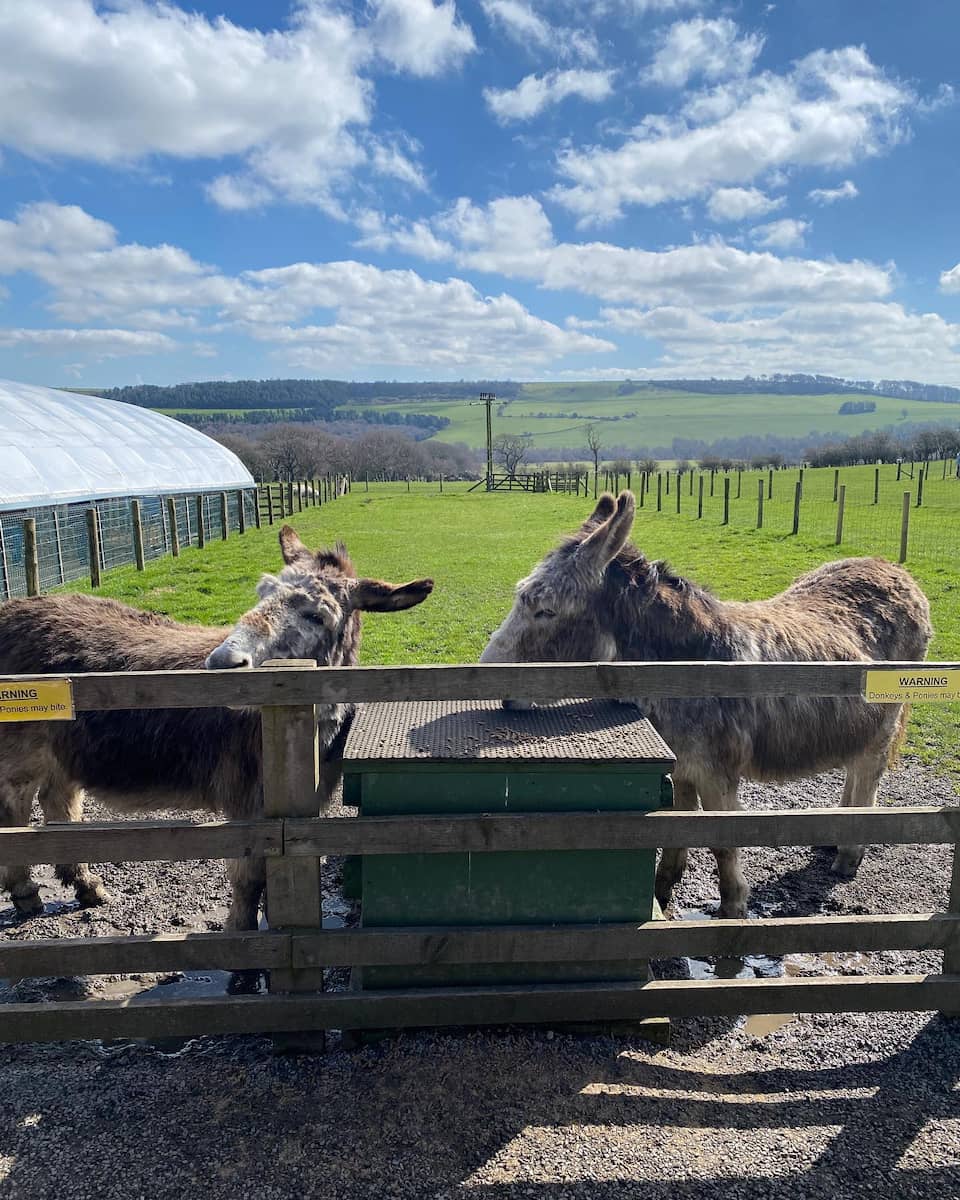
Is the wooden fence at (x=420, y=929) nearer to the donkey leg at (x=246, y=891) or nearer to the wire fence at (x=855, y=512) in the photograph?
the donkey leg at (x=246, y=891)

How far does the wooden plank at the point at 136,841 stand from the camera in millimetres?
3412

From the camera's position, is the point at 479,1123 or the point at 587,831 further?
the point at 587,831

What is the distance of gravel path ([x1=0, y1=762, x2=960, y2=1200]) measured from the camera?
9.46 ft

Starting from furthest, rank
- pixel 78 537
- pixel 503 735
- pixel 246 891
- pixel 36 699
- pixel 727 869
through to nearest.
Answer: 1. pixel 78 537
2. pixel 727 869
3. pixel 246 891
4. pixel 503 735
5. pixel 36 699

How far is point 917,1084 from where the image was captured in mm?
3457

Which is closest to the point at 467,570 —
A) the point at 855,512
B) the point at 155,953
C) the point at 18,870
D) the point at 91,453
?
the point at 18,870

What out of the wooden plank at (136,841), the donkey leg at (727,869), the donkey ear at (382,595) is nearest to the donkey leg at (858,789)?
the donkey leg at (727,869)

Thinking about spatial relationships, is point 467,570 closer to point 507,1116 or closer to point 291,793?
point 291,793

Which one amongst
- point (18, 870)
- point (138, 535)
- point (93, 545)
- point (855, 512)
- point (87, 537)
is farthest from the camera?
point (855, 512)

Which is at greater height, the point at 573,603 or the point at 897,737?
the point at 573,603

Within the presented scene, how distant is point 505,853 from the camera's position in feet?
11.6

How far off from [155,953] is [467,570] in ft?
56.4

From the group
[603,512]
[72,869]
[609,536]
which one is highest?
[603,512]

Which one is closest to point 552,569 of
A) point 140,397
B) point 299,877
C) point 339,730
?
point 339,730
